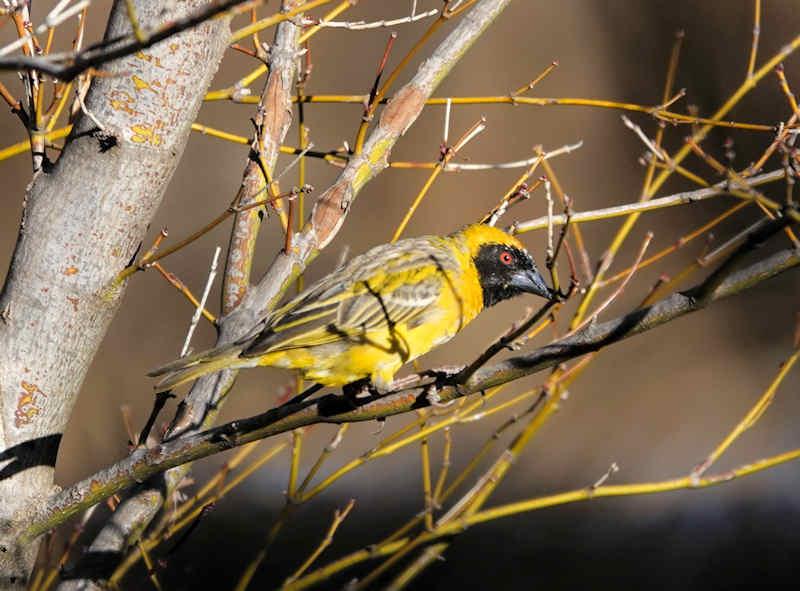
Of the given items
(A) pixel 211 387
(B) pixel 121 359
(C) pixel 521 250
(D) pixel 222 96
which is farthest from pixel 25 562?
(B) pixel 121 359

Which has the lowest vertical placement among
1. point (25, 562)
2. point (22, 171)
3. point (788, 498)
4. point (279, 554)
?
point (788, 498)

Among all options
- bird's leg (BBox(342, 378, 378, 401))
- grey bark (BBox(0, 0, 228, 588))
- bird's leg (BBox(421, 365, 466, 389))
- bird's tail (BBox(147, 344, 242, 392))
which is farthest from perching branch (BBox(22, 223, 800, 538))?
bird's leg (BBox(342, 378, 378, 401))

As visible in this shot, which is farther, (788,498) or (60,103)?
(788,498)

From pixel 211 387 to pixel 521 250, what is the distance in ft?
5.13

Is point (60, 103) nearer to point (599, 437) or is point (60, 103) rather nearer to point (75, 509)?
point (75, 509)

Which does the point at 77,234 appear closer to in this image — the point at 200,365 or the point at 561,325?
the point at 200,365

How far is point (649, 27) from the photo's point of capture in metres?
8.70

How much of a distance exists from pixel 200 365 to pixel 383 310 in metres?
0.83

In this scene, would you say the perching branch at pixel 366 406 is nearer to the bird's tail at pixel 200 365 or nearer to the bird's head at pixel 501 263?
the bird's tail at pixel 200 365

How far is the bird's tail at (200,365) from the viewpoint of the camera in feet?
11.7

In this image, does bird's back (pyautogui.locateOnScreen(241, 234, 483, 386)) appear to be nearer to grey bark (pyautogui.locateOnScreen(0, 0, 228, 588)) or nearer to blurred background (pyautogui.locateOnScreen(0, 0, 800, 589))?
grey bark (pyautogui.locateOnScreen(0, 0, 228, 588))

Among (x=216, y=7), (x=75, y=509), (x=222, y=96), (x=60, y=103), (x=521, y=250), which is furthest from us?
(x=521, y=250)

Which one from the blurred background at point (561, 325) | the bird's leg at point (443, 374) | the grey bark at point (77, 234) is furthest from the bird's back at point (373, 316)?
the blurred background at point (561, 325)

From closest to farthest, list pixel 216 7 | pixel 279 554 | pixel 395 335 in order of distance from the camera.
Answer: pixel 216 7
pixel 395 335
pixel 279 554
